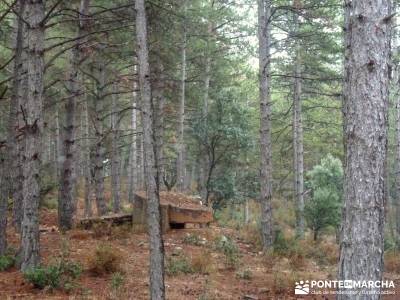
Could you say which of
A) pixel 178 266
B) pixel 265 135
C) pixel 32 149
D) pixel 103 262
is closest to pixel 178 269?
pixel 178 266

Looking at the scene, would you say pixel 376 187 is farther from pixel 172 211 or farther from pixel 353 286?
pixel 172 211

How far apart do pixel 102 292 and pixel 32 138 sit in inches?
102

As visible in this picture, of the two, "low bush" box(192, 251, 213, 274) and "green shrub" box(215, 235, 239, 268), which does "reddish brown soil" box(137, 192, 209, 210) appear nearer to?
"green shrub" box(215, 235, 239, 268)

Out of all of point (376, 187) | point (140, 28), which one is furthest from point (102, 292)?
point (376, 187)

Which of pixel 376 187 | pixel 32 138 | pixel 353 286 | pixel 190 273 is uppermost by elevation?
pixel 32 138

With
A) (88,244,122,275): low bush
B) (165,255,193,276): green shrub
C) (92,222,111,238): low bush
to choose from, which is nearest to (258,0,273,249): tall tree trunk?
(165,255,193,276): green shrub

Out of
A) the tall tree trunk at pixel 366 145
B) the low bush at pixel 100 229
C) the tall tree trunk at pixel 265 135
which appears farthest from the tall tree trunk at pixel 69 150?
the tall tree trunk at pixel 366 145

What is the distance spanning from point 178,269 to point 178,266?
8cm

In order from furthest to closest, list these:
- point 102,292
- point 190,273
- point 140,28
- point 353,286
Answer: point 190,273 → point 102,292 → point 140,28 → point 353,286

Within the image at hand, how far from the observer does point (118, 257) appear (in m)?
8.27

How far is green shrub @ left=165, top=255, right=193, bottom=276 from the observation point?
28.3ft
